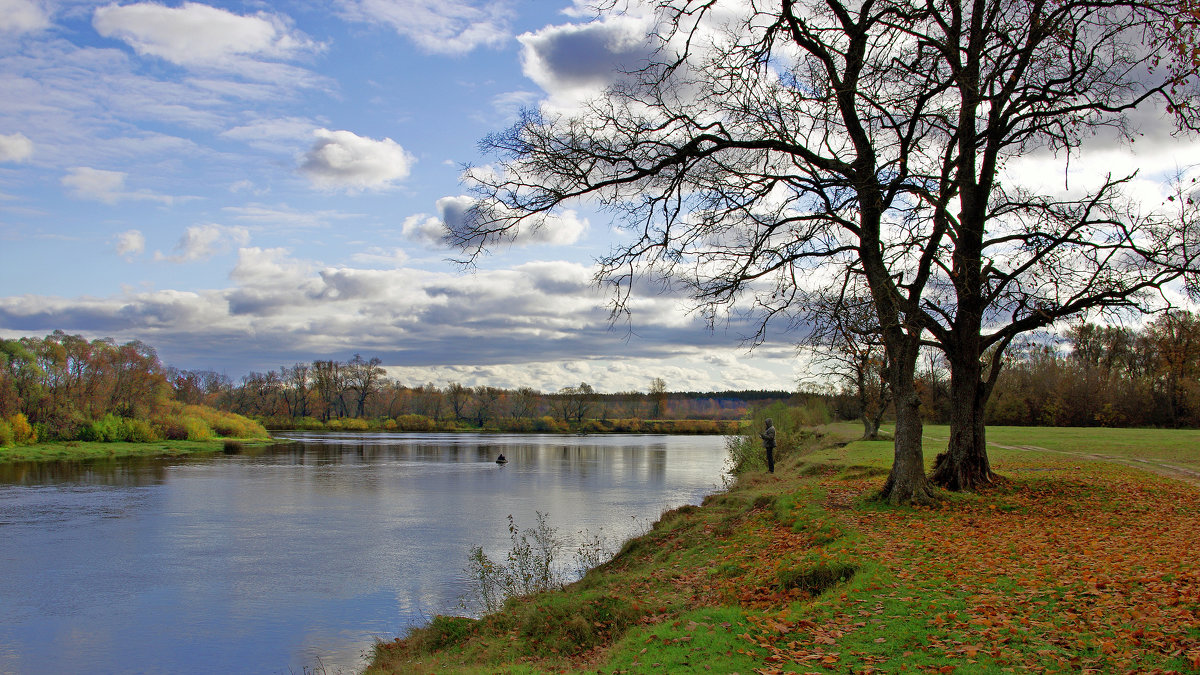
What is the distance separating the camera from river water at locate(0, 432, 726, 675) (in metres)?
11.0

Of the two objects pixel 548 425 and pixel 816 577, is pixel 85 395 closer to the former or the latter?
pixel 816 577

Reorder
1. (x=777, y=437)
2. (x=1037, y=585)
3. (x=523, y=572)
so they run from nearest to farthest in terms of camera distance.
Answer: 1. (x=1037, y=585)
2. (x=523, y=572)
3. (x=777, y=437)

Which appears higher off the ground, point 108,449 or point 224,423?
point 224,423

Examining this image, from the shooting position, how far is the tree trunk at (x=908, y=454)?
1295 cm

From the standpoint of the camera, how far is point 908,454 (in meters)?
13.1

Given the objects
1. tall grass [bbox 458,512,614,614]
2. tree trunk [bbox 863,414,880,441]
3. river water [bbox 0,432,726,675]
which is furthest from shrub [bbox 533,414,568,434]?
tall grass [bbox 458,512,614,614]

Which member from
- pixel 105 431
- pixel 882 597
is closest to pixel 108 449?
A: pixel 105 431

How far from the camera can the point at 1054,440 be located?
34.2 meters

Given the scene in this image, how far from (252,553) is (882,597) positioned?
49.1 ft

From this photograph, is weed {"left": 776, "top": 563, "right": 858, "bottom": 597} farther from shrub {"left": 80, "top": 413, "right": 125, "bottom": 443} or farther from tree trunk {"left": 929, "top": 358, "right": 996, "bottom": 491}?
shrub {"left": 80, "top": 413, "right": 125, "bottom": 443}

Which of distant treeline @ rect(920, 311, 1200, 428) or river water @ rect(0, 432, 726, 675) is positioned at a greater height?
distant treeline @ rect(920, 311, 1200, 428)

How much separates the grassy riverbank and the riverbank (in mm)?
47212

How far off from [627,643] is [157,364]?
68073 mm

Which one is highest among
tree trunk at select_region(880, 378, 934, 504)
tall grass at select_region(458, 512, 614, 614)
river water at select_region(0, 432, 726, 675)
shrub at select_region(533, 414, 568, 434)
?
tree trunk at select_region(880, 378, 934, 504)
